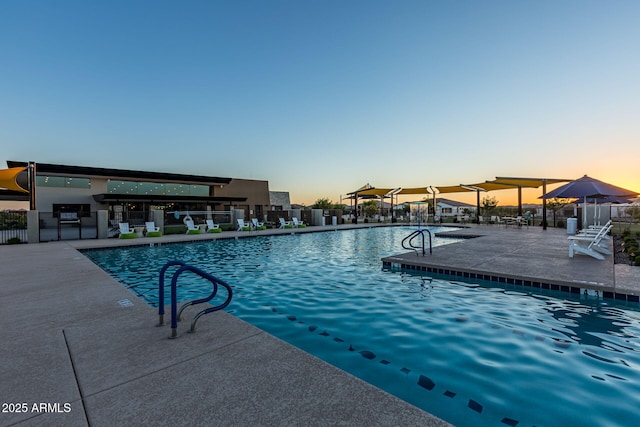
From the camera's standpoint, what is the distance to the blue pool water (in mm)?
2566

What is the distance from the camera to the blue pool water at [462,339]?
2.57m

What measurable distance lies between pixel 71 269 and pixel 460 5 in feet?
56.2

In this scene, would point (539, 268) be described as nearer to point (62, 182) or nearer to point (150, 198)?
point (150, 198)

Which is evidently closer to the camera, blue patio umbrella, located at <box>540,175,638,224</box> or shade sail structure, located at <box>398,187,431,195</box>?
blue patio umbrella, located at <box>540,175,638,224</box>

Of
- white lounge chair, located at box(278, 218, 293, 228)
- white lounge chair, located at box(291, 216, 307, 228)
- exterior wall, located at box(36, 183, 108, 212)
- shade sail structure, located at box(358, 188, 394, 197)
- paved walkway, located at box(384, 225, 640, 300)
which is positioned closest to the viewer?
paved walkway, located at box(384, 225, 640, 300)

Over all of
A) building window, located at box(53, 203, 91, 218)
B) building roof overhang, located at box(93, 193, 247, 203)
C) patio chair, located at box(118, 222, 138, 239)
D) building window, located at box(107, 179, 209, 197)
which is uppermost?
building window, located at box(107, 179, 209, 197)

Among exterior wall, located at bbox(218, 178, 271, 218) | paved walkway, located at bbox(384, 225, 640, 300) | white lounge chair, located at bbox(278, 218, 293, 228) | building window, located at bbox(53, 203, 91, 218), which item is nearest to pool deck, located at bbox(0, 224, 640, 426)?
paved walkway, located at bbox(384, 225, 640, 300)

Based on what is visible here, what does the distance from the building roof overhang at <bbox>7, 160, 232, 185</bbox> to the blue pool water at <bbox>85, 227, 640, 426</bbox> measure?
20.6m

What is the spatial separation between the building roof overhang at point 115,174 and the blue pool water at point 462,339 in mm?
20594

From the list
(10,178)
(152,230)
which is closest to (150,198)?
(152,230)

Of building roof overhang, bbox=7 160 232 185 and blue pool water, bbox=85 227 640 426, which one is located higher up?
building roof overhang, bbox=7 160 232 185

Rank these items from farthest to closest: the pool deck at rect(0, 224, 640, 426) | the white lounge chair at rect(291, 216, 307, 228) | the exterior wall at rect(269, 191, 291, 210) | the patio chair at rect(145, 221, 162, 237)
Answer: the exterior wall at rect(269, 191, 291, 210), the white lounge chair at rect(291, 216, 307, 228), the patio chair at rect(145, 221, 162, 237), the pool deck at rect(0, 224, 640, 426)

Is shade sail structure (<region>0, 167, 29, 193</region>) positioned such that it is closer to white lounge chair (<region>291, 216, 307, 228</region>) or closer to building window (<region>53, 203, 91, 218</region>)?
building window (<region>53, 203, 91, 218</region>)

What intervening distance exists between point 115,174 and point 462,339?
91.9 ft
